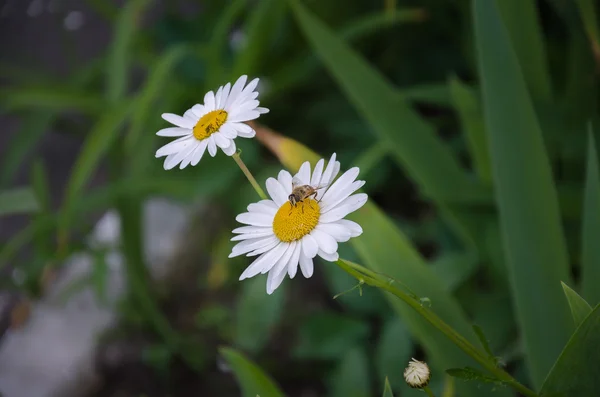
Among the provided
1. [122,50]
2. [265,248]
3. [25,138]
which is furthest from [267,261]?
[25,138]

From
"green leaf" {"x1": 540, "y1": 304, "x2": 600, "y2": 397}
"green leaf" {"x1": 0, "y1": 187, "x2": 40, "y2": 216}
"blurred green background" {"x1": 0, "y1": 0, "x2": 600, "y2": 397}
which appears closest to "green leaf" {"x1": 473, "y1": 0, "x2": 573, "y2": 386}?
"blurred green background" {"x1": 0, "y1": 0, "x2": 600, "y2": 397}

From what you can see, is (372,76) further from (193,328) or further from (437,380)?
(193,328)

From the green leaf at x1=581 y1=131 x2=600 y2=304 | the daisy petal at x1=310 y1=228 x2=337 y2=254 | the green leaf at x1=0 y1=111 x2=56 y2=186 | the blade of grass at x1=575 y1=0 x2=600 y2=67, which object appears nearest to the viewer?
the daisy petal at x1=310 y1=228 x2=337 y2=254

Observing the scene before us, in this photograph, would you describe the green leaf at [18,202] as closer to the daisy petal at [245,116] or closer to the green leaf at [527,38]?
the daisy petal at [245,116]

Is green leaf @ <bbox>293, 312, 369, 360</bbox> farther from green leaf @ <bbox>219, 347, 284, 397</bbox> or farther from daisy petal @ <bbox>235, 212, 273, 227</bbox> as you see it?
daisy petal @ <bbox>235, 212, 273, 227</bbox>

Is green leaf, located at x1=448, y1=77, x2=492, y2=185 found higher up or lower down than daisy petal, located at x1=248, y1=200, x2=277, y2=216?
lower down

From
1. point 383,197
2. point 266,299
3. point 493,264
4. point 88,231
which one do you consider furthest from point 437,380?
point 88,231

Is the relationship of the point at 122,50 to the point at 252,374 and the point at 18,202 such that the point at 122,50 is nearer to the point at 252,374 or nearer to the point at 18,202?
the point at 18,202
